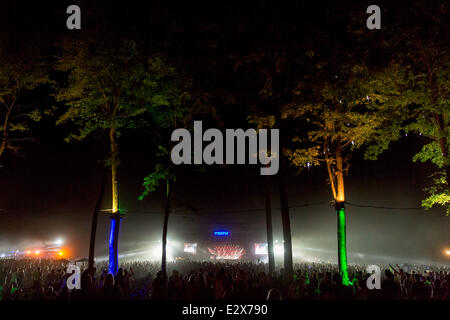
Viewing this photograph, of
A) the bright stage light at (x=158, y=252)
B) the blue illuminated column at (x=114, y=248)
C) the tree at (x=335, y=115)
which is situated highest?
the tree at (x=335, y=115)

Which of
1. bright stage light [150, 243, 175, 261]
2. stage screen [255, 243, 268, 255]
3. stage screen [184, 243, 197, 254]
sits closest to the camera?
stage screen [255, 243, 268, 255]

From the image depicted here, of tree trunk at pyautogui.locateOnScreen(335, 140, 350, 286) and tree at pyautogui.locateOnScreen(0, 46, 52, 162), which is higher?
tree at pyautogui.locateOnScreen(0, 46, 52, 162)

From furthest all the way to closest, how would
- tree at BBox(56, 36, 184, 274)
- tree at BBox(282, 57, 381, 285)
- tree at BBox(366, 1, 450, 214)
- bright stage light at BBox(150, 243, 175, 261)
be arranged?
1. bright stage light at BBox(150, 243, 175, 261)
2. tree at BBox(56, 36, 184, 274)
3. tree at BBox(282, 57, 381, 285)
4. tree at BBox(366, 1, 450, 214)

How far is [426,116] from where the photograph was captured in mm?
16484

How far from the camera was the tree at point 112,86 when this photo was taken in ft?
57.3

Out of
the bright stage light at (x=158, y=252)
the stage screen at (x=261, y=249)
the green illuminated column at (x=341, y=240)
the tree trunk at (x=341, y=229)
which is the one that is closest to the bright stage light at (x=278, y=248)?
the stage screen at (x=261, y=249)

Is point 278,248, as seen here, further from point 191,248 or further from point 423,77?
point 423,77


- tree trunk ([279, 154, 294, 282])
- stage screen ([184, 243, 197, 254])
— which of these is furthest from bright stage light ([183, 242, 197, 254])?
tree trunk ([279, 154, 294, 282])

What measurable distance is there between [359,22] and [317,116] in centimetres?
482

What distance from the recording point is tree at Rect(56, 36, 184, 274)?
1747 centimetres

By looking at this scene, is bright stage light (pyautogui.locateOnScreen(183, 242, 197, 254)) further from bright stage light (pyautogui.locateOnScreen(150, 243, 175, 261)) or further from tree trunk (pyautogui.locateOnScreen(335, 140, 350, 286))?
tree trunk (pyautogui.locateOnScreen(335, 140, 350, 286))

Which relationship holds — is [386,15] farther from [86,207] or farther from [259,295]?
[86,207]

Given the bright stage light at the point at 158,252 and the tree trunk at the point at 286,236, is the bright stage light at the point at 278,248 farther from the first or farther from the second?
the tree trunk at the point at 286,236

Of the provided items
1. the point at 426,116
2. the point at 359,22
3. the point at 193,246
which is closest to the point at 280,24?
the point at 359,22
